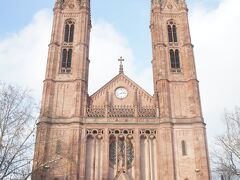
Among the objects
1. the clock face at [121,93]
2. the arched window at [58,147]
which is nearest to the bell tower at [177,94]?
the clock face at [121,93]

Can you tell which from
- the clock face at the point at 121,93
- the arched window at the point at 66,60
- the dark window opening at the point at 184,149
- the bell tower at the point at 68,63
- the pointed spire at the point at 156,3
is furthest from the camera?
the pointed spire at the point at 156,3

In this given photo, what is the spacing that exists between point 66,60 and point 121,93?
269 inches

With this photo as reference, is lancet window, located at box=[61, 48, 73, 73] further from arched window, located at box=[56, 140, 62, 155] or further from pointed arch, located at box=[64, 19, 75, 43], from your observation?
arched window, located at box=[56, 140, 62, 155]

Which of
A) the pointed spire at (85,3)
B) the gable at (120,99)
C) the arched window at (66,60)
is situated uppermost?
the pointed spire at (85,3)

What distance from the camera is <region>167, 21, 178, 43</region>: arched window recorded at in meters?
38.0

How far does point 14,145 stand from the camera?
1941 centimetres

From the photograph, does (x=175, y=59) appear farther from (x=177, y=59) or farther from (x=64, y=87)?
(x=64, y=87)

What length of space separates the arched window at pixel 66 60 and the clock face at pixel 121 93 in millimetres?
5481

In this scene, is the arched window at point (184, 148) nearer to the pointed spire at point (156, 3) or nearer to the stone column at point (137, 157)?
the stone column at point (137, 157)

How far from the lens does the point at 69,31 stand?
124ft

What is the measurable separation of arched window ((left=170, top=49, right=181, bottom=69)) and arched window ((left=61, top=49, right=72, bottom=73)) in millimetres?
10731

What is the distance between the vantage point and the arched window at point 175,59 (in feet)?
119

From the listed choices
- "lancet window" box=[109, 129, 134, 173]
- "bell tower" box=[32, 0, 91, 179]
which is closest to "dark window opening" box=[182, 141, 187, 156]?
"lancet window" box=[109, 129, 134, 173]

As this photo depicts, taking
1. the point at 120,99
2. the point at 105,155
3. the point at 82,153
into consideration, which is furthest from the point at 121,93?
the point at 82,153
